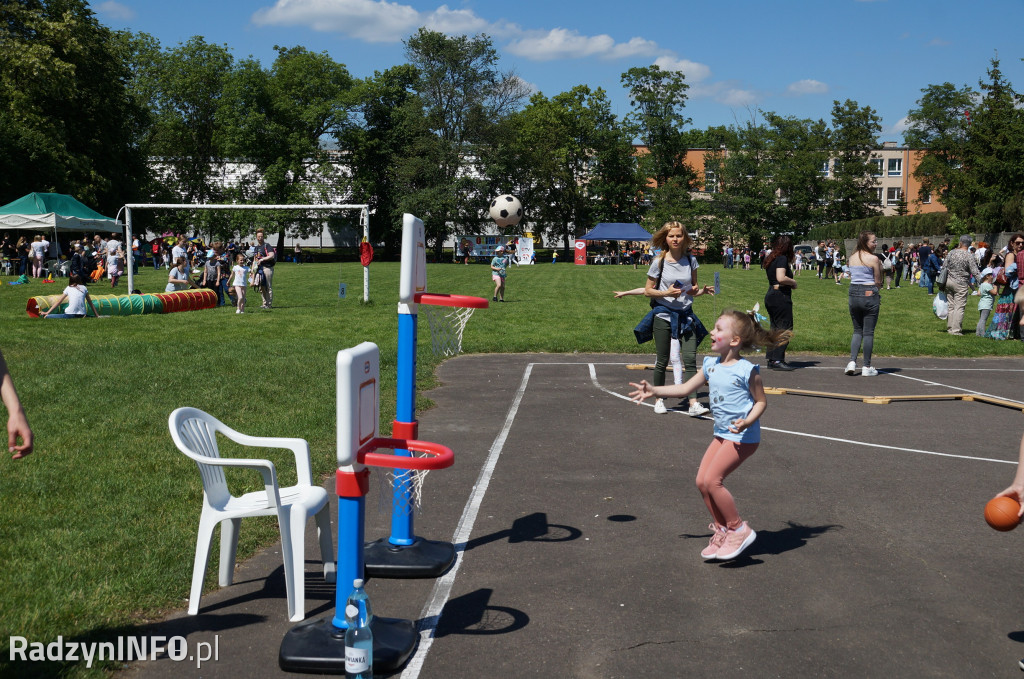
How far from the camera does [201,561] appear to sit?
5004mm

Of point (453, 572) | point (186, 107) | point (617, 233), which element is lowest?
point (453, 572)

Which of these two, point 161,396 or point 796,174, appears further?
point 796,174

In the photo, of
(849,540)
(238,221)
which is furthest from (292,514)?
(238,221)

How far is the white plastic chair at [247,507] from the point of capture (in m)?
4.91

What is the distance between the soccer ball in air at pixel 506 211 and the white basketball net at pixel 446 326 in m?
9.09

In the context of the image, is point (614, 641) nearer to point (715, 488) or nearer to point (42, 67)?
point (715, 488)

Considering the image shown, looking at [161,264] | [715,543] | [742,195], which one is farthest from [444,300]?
[742,195]

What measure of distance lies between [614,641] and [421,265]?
100 inches

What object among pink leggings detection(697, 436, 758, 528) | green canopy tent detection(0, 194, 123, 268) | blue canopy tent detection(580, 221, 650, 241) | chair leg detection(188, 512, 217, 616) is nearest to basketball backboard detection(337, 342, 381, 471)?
chair leg detection(188, 512, 217, 616)

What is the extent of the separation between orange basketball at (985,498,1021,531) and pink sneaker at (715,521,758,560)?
1810 mm

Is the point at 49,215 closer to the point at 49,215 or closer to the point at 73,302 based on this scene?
the point at 49,215

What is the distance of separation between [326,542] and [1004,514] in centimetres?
375

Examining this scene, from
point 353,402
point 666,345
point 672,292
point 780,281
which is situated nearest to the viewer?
point 353,402

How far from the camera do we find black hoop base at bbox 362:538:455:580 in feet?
17.9
